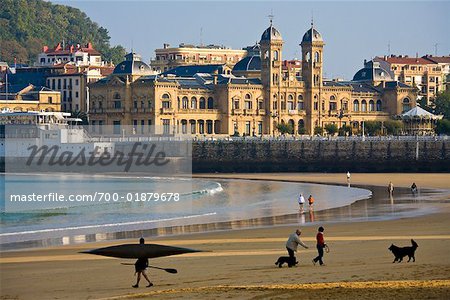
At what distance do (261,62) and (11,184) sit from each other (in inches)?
2220

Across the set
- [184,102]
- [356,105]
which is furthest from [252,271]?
[356,105]

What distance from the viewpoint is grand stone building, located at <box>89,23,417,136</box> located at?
126062mm

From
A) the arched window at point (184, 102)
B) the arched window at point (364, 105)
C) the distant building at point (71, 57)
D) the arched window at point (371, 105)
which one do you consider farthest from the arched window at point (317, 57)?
the distant building at point (71, 57)

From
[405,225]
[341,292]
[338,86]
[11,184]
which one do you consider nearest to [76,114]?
[338,86]

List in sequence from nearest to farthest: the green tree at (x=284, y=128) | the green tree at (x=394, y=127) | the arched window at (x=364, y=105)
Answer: the green tree at (x=394, y=127) < the green tree at (x=284, y=128) < the arched window at (x=364, y=105)

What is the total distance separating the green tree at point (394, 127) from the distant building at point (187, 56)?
1739 inches

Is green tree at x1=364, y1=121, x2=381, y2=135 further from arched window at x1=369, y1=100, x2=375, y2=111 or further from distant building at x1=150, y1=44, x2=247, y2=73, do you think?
distant building at x1=150, y1=44, x2=247, y2=73

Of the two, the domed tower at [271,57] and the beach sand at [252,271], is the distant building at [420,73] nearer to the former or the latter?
the domed tower at [271,57]

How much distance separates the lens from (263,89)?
132375 millimetres

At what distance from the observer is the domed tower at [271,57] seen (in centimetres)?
13238

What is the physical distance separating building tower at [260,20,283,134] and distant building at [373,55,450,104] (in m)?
28.1

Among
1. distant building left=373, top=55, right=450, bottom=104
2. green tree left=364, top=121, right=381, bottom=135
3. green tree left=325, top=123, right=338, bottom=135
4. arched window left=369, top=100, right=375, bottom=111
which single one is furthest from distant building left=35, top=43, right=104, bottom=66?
green tree left=364, top=121, right=381, bottom=135

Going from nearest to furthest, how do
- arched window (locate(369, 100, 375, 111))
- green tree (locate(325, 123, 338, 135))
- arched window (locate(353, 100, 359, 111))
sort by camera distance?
green tree (locate(325, 123, 338, 135)) < arched window (locate(353, 100, 359, 111)) < arched window (locate(369, 100, 375, 111))

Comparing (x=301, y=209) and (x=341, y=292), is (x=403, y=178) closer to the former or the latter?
(x=301, y=209)
